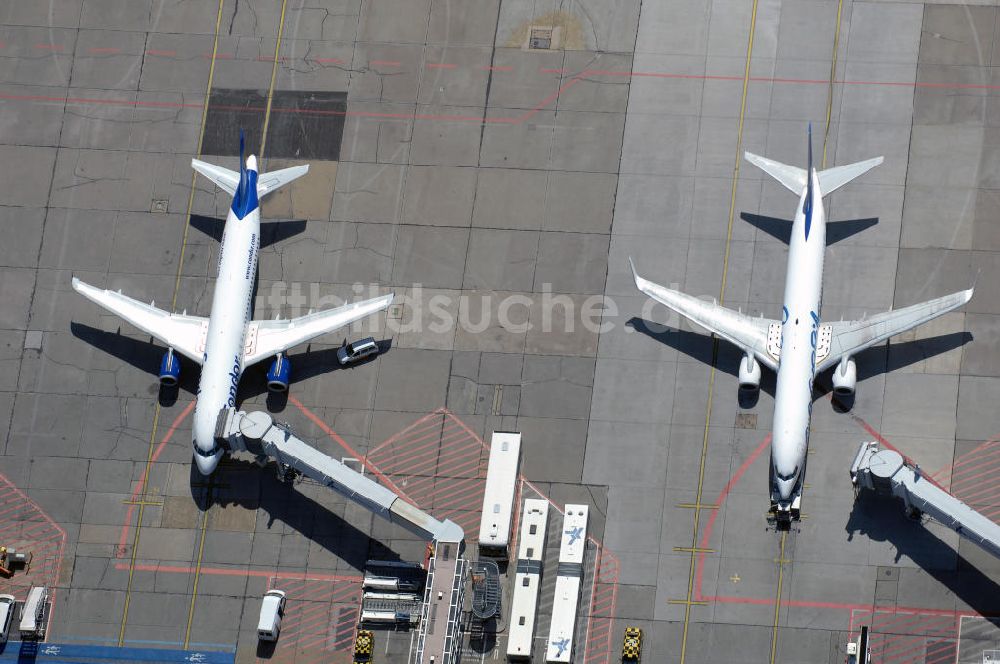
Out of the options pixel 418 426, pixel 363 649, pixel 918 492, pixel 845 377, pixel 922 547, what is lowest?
pixel 363 649

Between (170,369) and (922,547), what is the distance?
157 feet

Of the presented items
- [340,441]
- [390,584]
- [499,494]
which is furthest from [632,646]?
[340,441]

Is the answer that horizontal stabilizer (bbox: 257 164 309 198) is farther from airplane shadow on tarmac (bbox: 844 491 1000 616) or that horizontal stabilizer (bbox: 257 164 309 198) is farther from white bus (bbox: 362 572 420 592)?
airplane shadow on tarmac (bbox: 844 491 1000 616)

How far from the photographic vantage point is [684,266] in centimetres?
11325

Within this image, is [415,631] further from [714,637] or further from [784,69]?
[784,69]

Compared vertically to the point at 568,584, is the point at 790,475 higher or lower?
higher

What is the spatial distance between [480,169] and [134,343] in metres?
25.5

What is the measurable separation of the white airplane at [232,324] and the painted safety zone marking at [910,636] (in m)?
36.0

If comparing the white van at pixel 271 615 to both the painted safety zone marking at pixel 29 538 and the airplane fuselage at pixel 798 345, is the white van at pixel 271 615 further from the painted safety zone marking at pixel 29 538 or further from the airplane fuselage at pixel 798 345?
the airplane fuselage at pixel 798 345

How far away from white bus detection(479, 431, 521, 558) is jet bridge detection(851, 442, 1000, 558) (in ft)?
67.1

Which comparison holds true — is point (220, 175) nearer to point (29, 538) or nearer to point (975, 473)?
point (29, 538)

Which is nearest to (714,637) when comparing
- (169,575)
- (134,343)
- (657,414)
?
(657,414)

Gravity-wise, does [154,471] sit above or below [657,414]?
below

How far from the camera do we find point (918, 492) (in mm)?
100688
